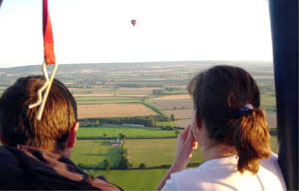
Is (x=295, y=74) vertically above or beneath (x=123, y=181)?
above

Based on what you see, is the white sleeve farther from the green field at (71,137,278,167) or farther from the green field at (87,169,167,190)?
the green field at (71,137,278,167)

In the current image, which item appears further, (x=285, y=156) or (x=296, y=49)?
(x=285, y=156)

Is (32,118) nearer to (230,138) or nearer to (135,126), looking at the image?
(230,138)

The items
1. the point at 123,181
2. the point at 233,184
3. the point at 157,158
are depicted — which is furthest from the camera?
the point at 157,158

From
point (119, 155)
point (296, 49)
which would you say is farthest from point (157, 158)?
point (296, 49)

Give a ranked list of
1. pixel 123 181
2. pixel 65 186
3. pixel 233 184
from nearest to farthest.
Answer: pixel 65 186 → pixel 233 184 → pixel 123 181

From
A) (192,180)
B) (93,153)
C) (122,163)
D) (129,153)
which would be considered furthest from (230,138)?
(129,153)

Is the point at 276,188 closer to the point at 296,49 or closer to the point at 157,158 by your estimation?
the point at 296,49

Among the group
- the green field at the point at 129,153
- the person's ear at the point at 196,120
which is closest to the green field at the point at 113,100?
the green field at the point at 129,153
